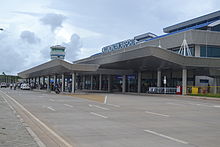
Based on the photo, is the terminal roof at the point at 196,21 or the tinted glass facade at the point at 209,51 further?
the terminal roof at the point at 196,21

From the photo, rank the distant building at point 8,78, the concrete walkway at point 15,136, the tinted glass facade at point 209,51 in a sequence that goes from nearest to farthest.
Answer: the concrete walkway at point 15,136 → the tinted glass facade at point 209,51 → the distant building at point 8,78

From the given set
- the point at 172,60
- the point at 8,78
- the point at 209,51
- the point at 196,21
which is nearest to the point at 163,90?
the point at 172,60

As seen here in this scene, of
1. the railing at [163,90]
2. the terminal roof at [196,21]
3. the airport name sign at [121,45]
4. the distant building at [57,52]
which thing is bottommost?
the railing at [163,90]

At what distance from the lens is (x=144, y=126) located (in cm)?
1267

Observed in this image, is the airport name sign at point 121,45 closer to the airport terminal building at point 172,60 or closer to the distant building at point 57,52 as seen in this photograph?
the airport terminal building at point 172,60

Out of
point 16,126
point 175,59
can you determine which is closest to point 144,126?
point 16,126

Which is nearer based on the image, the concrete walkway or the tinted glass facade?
the concrete walkway

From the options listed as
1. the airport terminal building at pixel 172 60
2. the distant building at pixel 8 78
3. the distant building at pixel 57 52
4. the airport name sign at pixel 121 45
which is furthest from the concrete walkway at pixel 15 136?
the distant building at pixel 8 78

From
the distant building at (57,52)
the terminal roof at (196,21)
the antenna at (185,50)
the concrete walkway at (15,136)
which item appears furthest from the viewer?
the distant building at (57,52)

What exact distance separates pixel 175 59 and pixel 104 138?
30953 millimetres

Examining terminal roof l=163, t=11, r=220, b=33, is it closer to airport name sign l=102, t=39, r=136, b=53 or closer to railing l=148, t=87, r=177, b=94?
airport name sign l=102, t=39, r=136, b=53

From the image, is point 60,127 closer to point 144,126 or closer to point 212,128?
point 144,126

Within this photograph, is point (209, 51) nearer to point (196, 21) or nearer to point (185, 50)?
point (185, 50)

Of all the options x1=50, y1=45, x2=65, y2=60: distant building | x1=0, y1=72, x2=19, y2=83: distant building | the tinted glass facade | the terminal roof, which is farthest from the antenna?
x1=0, y1=72, x2=19, y2=83: distant building
